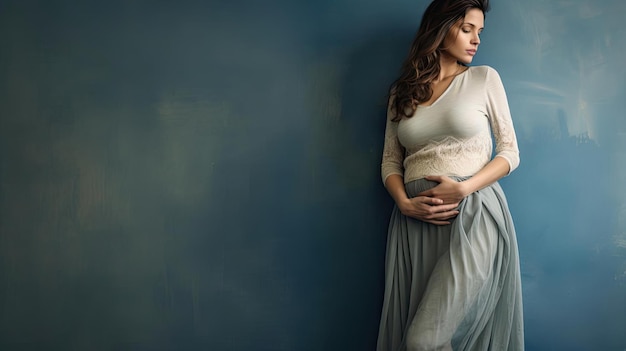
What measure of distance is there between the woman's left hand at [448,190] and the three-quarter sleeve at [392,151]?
23 centimetres

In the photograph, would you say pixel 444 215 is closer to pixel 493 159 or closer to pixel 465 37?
pixel 493 159

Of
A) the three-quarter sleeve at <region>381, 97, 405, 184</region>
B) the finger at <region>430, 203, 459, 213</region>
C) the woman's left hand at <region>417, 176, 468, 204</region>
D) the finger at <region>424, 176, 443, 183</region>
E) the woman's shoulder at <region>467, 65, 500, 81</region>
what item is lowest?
the finger at <region>430, 203, 459, 213</region>

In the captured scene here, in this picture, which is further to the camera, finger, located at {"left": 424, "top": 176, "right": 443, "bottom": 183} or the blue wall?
the blue wall

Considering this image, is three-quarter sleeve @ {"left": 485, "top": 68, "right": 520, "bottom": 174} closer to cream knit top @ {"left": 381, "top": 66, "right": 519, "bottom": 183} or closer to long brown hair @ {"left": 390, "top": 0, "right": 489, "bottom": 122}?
cream knit top @ {"left": 381, "top": 66, "right": 519, "bottom": 183}

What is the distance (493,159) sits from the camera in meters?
1.91

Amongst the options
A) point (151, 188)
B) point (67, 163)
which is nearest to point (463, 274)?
point (151, 188)

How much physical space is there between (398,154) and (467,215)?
0.37m

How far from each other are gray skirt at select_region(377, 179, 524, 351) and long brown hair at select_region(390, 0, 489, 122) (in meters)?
0.29

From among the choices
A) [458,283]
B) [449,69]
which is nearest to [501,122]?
[449,69]

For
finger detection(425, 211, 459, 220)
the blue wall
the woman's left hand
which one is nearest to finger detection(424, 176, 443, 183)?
the woman's left hand

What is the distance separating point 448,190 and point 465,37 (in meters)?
0.54

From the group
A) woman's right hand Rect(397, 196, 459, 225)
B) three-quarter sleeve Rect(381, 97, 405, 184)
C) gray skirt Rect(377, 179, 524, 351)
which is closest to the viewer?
gray skirt Rect(377, 179, 524, 351)

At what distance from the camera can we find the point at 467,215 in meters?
1.86

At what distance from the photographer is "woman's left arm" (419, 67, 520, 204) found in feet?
6.11
